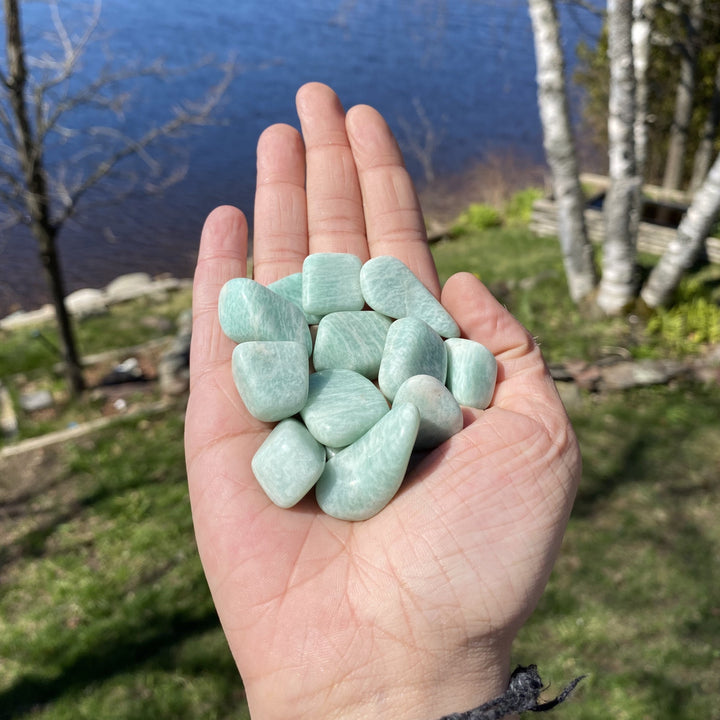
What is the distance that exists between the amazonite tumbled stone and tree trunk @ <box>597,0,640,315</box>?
264cm

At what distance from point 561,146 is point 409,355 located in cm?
282

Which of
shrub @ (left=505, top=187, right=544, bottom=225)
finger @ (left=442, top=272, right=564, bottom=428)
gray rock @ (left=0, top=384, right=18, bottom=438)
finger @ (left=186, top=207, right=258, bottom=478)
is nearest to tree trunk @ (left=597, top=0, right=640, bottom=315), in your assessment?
finger @ (left=442, top=272, right=564, bottom=428)

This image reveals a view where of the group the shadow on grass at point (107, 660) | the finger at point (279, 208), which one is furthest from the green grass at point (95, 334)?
the finger at point (279, 208)

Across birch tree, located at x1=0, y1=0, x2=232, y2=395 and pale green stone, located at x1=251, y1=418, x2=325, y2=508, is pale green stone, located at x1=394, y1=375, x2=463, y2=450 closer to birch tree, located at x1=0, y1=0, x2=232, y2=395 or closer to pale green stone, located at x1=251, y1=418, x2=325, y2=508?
pale green stone, located at x1=251, y1=418, x2=325, y2=508

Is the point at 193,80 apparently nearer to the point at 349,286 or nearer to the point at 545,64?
the point at 545,64

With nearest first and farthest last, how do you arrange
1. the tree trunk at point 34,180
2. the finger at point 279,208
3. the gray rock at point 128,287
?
the finger at point 279,208
the tree trunk at point 34,180
the gray rock at point 128,287

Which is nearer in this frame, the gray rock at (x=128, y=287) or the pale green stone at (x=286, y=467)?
the pale green stone at (x=286, y=467)

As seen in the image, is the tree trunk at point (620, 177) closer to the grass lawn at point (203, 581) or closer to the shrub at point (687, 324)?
the shrub at point (687, 324)

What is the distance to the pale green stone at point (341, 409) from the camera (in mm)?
1586

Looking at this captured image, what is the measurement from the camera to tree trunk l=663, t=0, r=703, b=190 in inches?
232

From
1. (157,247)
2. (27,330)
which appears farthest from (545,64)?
(157,247)

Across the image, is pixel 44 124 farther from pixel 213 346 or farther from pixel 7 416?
pixel 213 346

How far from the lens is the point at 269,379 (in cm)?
154

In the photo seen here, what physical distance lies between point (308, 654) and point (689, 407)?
113 inches
